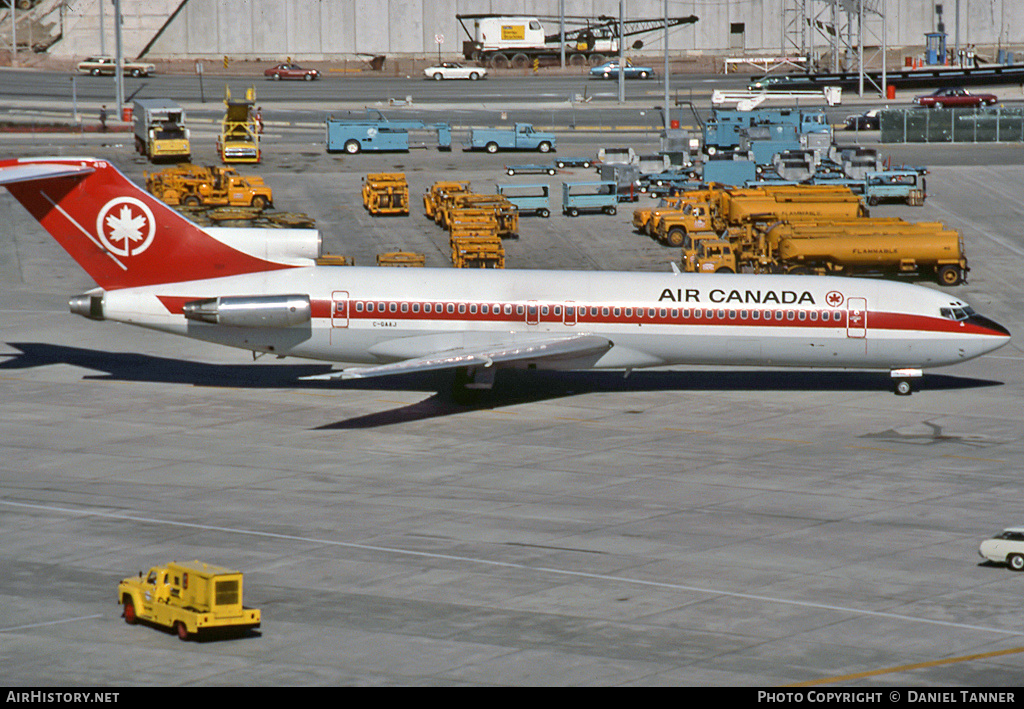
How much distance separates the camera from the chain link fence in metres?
95.3

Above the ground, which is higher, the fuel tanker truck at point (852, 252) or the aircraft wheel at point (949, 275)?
the fuel tanker truck at point (852, 252)

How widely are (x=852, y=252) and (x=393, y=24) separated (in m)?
98.9

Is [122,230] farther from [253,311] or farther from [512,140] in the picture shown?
[512,140]

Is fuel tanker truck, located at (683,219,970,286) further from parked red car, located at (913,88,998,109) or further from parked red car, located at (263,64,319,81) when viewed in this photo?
parked red car, located at (263,64,319,81)

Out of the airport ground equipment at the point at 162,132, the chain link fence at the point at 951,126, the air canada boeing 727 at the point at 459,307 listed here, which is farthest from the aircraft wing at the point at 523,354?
the chain link fence at the point at 951,126

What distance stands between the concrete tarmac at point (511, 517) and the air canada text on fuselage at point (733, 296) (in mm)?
3225

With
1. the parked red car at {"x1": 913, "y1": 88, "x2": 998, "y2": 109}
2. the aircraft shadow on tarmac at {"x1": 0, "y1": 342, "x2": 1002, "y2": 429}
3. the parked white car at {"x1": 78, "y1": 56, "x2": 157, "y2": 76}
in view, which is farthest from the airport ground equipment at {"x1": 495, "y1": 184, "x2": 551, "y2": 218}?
the parked white car at {"x1": 78, "y1": 56, "x2": 157, "y2": 76}

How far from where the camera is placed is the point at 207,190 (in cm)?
6938

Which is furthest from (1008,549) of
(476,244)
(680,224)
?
(680,224)

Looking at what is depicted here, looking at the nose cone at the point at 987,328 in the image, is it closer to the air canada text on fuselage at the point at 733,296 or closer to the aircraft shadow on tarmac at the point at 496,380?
the aircraft shadow on tarmac at the point at 496,380

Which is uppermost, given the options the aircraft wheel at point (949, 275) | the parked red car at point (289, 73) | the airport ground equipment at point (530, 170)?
the parked red car at point (289, 73)

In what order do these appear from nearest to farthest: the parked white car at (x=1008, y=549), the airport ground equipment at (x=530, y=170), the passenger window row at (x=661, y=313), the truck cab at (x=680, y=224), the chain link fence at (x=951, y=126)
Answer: the parked white car at (x=1008, y=549) < the passenger window row at (x=661, y=313) < the truck cab at (x=680, y=224) < the airport ground equipment at (x=530, y=170) < the chain link fence at (x=951, y=126)

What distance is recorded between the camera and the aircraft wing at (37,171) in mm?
38125

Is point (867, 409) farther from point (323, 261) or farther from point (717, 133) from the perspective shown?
point (717, 133)
